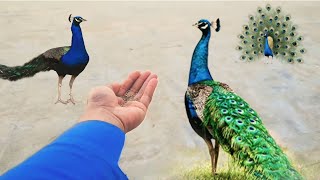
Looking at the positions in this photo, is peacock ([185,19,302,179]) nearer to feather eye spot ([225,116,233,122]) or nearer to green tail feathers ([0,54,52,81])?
feather eye spot ([225,116,233,122])

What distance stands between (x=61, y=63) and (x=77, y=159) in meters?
1.71

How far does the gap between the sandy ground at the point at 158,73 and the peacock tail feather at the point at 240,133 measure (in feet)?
1.27

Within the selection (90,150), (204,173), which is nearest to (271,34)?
(204,173)

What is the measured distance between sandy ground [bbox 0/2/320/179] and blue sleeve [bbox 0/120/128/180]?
1.05 m

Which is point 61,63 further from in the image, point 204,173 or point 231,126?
point 231,126

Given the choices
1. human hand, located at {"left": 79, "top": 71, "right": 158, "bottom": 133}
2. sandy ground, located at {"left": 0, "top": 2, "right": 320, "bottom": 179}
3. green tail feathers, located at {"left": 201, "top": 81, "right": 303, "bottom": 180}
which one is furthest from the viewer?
sandy ground, located at {"left": 0, "top": 2, "right": 320, "bottom": 179}

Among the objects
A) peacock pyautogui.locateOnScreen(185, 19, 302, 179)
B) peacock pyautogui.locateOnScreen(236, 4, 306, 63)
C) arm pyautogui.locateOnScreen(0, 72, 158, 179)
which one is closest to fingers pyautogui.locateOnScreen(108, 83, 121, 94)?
arm pyautogui.locateOnScreen(0, 72, 158, 179)

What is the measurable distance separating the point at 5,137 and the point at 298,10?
274cm

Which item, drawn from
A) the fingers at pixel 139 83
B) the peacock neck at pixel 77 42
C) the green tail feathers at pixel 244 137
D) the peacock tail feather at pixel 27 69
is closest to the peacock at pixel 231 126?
the green tail feathers at pixel 244 137

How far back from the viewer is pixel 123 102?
1470mm

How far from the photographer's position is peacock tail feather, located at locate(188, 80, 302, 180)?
1376 millimetres

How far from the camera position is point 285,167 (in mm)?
1374

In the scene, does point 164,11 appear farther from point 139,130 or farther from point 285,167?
point 285,167

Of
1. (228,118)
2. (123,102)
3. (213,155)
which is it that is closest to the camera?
(123,102)
